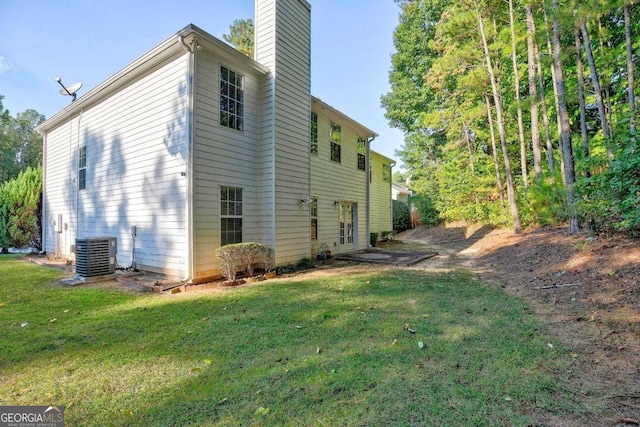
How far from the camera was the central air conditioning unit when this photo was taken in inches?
267

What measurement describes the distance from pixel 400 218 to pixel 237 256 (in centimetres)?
1870

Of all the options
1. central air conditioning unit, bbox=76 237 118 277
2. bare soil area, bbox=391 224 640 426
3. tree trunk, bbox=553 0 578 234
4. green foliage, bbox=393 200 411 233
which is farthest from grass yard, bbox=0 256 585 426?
green foliage, bbox=393 200 411 233

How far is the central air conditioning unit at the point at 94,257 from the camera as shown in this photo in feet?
22.2

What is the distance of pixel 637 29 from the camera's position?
10625 mm

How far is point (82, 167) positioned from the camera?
993 cm

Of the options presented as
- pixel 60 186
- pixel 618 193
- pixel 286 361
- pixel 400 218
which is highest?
pixel 60 186

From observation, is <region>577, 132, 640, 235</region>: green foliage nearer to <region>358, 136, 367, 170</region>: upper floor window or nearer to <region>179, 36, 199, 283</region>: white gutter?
<region>179, 36, 199, 283</region>: white gutter

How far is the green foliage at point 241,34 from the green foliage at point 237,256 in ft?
63.3

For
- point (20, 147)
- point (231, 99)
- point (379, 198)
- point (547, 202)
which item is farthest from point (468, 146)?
point (20, 147)

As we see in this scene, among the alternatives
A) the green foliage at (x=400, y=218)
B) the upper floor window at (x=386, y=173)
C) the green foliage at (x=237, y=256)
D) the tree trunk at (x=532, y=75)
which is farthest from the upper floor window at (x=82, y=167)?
the green foliage at (x=400, y=218)

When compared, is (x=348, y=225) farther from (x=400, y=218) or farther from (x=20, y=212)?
(x=20, y=212)

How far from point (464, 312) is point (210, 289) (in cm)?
480

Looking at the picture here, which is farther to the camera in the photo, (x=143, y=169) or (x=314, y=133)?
(x=314, y=133)

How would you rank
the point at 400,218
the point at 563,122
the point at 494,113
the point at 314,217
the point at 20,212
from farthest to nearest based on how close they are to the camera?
the point at 400,218
the point at 494,113
the point at 20,212
the point at 314,217
the point at 563,122
